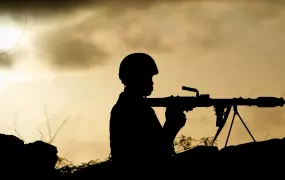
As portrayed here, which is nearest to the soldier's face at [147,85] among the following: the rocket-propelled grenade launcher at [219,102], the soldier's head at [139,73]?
the soldier's head at [139,73]

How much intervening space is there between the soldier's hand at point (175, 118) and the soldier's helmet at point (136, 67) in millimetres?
749

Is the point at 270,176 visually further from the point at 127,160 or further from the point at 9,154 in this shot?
the point at 9,154

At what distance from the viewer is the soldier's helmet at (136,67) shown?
7666 millimetres

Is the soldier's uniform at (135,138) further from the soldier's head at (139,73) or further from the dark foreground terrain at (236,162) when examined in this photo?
the dark foreground terrain at (236,162)

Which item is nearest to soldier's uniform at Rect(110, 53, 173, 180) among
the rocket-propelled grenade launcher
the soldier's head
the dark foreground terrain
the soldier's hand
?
the soldier's head

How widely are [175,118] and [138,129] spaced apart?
0.91m

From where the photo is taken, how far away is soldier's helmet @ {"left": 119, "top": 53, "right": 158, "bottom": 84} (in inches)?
302

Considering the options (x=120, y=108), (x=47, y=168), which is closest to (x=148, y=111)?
(x=120, y=108)

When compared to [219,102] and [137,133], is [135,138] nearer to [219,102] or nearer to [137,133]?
[137,133]

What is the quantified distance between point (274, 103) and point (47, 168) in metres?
4.94

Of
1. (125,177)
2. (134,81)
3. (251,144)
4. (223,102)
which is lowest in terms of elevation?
(125,177)

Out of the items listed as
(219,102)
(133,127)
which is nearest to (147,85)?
(133,127)

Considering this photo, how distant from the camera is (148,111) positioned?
7449 mm

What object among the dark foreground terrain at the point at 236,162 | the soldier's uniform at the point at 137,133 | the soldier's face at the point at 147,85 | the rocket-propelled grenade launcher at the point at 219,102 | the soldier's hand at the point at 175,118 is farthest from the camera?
the rocket-propelled grenade launcher at the point at 219,102
